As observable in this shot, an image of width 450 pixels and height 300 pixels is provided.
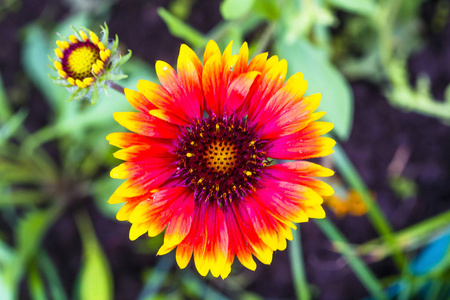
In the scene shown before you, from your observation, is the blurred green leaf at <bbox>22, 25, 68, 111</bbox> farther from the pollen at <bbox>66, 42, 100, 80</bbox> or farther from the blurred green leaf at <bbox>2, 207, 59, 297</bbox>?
the pollen at <bbox>66, 42, 100, 80</bbox>

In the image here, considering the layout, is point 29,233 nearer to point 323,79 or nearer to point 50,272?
point 50,272

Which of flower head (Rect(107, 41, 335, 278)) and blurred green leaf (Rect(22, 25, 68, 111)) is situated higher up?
blurred green leaf (Rect(22, 25, 68, 111))

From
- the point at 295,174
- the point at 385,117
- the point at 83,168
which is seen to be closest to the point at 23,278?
the point at 83,168

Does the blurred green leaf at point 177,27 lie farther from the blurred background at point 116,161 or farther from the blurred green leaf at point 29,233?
the blurred green leaf at point 29,233

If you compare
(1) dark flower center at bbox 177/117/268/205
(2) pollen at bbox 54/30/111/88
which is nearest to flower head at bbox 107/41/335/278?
(1) dark flower center at bbox 177/117/268/205

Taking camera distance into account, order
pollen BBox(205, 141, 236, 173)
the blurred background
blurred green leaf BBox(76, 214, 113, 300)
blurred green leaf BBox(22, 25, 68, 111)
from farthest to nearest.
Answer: blurred green leaf BBox(22, 25, 68, 111) → the blurred background → blurred green leaf BBox(76, 214, 113, 300) → pollen BBox(205, 141, 236, 173)

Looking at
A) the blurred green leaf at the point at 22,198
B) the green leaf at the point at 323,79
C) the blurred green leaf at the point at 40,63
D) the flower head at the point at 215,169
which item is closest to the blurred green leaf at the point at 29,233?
the blurred green leaf at the point at 22,198

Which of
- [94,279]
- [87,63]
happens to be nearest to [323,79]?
[87,63]
